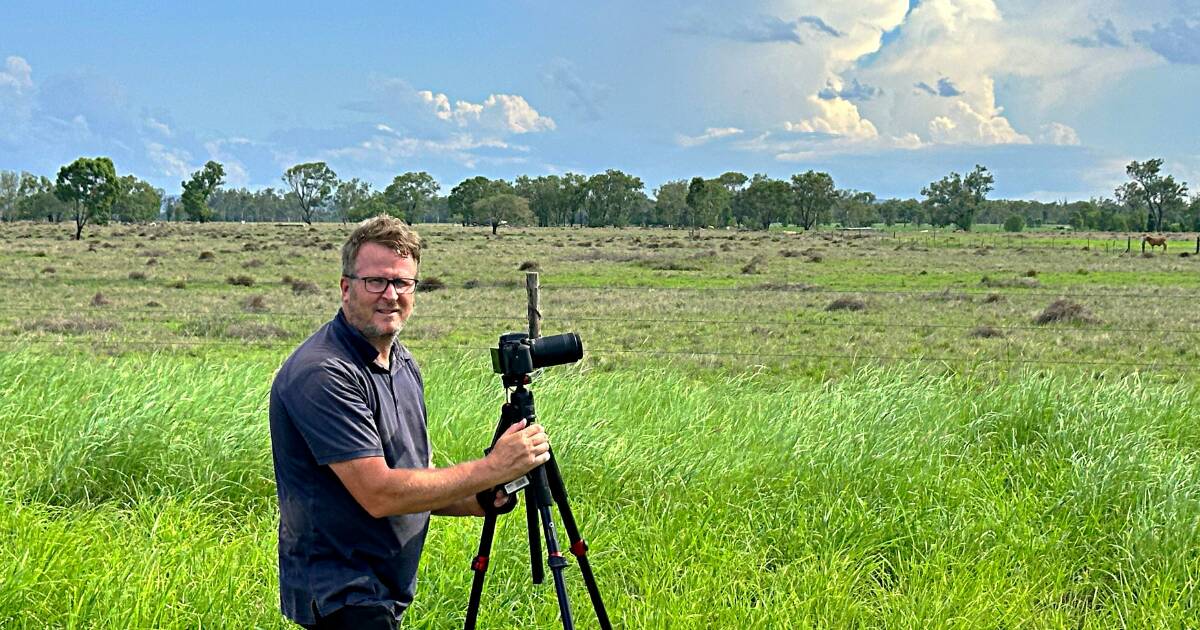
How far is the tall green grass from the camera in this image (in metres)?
3.88

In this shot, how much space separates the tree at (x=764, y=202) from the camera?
117375 mm

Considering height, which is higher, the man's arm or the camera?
the camera

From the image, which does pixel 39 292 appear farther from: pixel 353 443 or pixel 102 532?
pixel 353 443

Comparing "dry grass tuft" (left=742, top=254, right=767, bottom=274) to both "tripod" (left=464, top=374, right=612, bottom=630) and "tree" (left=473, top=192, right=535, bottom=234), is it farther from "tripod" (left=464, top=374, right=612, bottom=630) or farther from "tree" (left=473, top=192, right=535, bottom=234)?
"tree" (left=473, top=192, right=535, bottom=234)

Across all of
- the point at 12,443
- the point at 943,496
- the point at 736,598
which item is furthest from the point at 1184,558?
the point at 12,443

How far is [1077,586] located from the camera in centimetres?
432

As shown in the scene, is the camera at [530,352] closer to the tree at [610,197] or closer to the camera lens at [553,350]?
the camera lens at [553,350]

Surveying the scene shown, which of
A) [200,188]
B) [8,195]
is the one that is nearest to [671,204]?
[200,188]

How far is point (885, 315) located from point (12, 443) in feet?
53.7

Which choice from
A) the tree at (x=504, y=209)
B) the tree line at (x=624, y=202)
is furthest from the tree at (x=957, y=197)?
the tree at (x=504, y=209)

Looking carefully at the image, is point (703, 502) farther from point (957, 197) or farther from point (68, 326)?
point (957, 197)

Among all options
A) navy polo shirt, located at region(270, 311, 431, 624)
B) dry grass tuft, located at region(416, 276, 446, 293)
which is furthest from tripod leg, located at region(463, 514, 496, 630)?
dry grass tuft, located at region(416, 276, 446, 293)

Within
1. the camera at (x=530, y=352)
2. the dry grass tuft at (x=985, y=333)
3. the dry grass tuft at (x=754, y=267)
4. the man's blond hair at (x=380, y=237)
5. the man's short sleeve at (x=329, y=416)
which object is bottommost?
the dry grass tuft at (x=985, y=333)

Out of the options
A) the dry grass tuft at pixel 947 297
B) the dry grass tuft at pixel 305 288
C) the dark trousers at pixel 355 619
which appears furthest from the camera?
the dry grass tuft at pixel 305 288
